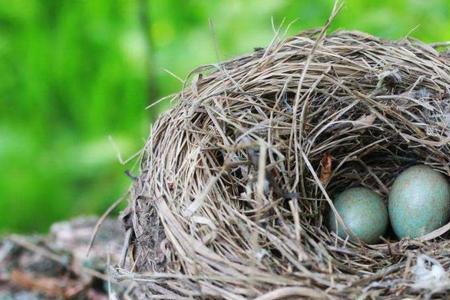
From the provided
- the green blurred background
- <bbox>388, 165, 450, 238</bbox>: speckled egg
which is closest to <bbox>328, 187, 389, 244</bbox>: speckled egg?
<bbox>388, 165, 450, 238</bbox>: speckled egg

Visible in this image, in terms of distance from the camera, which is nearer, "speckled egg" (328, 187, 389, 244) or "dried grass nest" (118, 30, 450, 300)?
"dried grass nest" (118, 30, 450, 300)

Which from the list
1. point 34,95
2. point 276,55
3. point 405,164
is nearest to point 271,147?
point 276,55

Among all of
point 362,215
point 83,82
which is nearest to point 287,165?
point 362,215

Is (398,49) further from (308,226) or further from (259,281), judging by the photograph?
(259,281)

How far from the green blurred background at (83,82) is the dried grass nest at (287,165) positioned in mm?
1418

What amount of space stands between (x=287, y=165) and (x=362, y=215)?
29 centimetres

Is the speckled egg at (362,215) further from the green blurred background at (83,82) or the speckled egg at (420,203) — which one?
the green blurred background at (83,82)

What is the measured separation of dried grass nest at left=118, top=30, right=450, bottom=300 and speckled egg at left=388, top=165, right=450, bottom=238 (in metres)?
0.05

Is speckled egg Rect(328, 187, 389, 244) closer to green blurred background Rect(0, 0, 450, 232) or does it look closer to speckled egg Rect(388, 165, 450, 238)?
speckled egg Rect(388, 165, 450, 238)

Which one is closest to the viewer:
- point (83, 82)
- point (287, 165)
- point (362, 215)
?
point (287, 165)

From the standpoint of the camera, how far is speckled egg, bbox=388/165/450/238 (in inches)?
88.4

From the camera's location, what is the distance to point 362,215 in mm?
2299

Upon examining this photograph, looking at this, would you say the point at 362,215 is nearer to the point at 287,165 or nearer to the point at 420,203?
the point at 420,203

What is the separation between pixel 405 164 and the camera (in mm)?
2453
